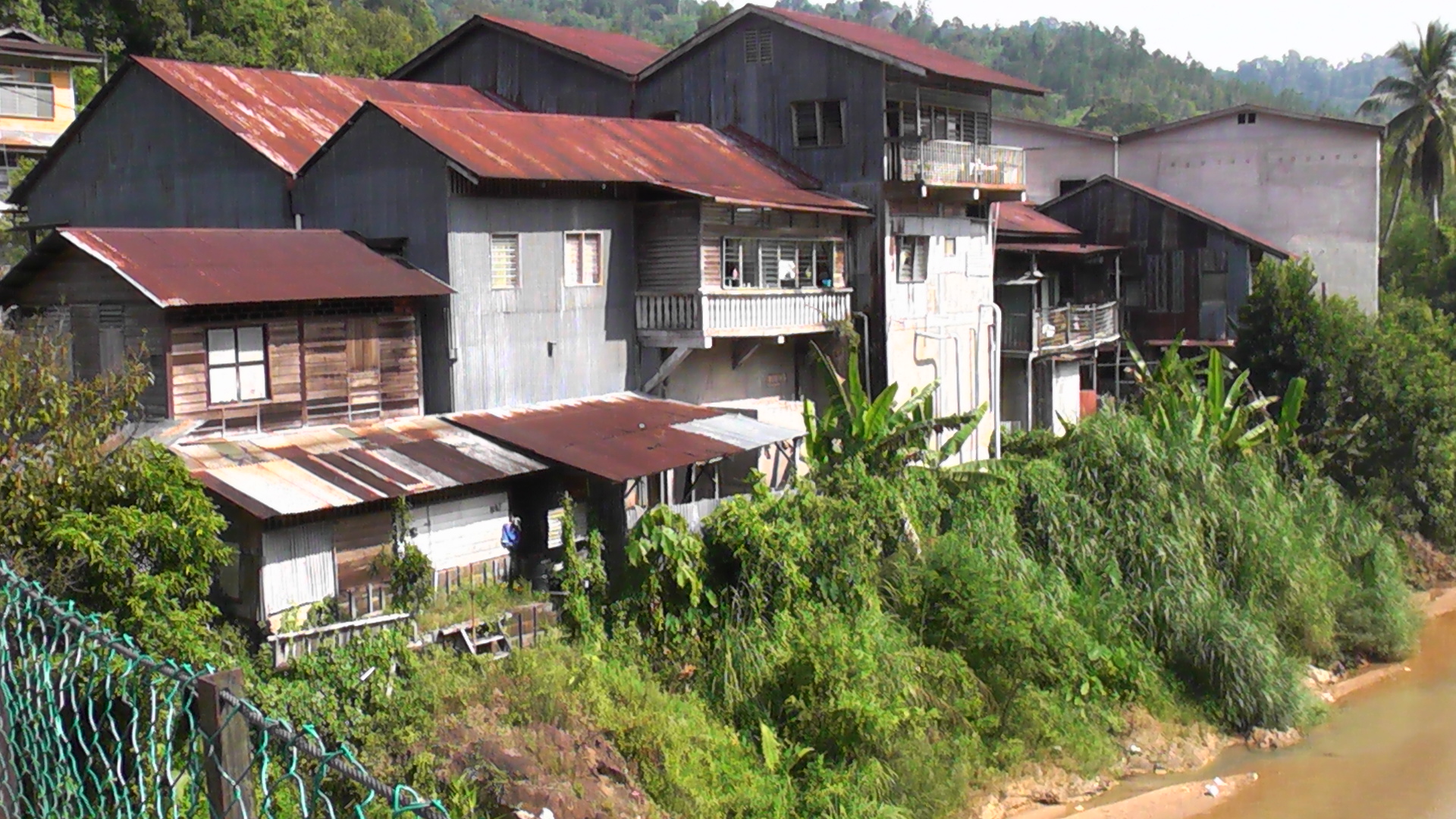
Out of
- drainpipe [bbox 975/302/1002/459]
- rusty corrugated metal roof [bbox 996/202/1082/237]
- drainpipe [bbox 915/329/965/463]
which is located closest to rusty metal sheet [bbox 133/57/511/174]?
drainpipe [bbox 915/329/965/463]

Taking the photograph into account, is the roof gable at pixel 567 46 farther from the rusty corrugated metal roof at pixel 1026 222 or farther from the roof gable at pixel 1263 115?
the roof gable at pixel 1263 115

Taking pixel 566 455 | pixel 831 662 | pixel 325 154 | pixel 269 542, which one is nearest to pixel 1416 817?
pixel 831 662

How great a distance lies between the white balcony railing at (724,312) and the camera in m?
25.2

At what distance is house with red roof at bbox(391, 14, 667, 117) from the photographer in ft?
106

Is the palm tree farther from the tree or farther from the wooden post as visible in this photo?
the wooden post

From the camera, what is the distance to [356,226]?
23734mm

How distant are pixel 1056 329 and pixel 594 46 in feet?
43.8

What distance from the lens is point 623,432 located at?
2248 cm

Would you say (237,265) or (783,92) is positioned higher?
(783,92)

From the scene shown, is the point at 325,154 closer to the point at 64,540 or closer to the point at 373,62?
the point at 64,540

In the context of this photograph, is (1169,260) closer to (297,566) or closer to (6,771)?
(297,566)

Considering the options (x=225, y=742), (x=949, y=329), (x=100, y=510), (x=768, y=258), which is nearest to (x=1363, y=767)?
(x=949, y=329)

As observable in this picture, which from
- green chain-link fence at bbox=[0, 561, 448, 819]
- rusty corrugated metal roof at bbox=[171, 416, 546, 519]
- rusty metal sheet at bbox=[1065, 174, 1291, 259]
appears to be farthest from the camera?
rusty metal sheet at bbox=[1065, 174, 1291, 259]

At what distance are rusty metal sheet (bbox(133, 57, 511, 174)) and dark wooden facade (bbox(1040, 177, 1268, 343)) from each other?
19.1 m
